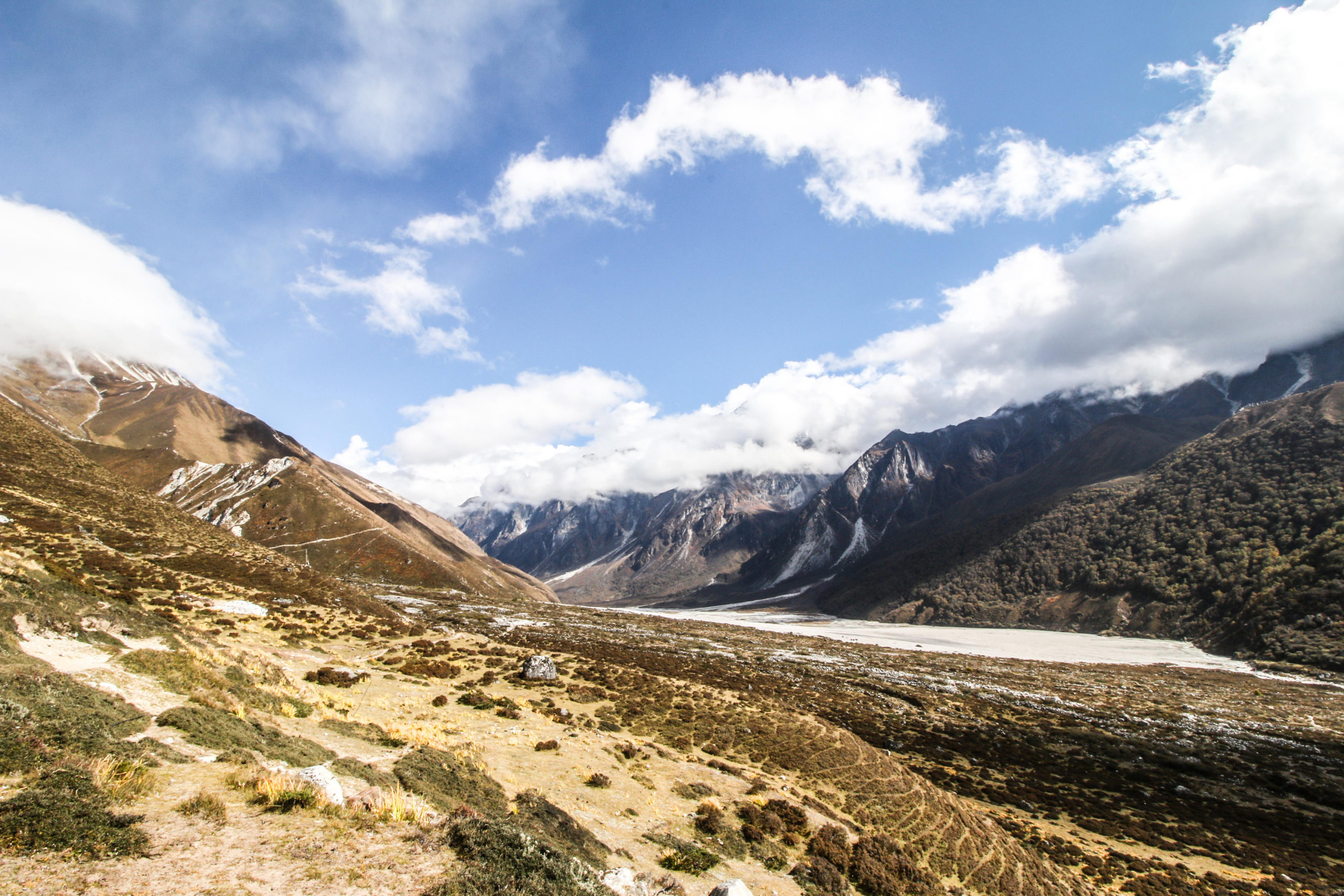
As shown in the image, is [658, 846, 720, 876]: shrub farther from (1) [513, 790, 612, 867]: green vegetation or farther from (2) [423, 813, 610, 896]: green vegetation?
(2) [423, 813, 610, 896]: green vegetation

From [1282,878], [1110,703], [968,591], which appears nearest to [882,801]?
[1282,878]

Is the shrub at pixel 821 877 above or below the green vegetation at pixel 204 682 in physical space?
below

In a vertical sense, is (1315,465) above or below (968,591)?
above

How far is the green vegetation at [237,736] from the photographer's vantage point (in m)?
14.3

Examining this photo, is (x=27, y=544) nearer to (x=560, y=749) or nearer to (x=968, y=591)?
(x=560, y=749)

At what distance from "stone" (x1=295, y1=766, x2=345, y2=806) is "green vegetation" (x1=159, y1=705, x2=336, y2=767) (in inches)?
88.8

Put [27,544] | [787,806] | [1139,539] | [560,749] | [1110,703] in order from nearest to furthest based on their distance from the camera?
[787,806] → [560,749] → [27,544] → [1110,703] → [1139,539]

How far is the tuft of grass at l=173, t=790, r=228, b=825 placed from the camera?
10.3 meters

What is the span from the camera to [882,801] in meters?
26.3

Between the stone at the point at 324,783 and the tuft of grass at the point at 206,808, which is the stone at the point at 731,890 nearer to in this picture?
the stone at the point at 324,783

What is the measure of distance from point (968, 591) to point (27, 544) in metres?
214

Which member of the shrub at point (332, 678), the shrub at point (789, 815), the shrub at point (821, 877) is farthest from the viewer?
the shrub at point (332, 678)

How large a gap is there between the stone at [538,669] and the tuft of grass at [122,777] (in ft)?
90.3

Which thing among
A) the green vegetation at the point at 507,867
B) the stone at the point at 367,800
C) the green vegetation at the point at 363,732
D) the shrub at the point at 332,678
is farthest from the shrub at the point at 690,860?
the shrub at the point at 332,678
